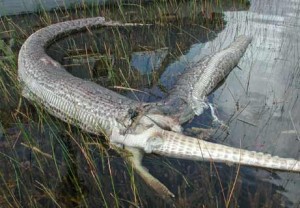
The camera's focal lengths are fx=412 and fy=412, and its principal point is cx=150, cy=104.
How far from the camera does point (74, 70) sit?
19.8ft

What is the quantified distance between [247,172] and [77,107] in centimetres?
195

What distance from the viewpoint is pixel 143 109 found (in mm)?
4156

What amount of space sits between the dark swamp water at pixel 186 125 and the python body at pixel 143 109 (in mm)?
124

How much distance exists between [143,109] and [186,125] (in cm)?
57

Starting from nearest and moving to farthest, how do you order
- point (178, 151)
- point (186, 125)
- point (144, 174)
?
point (144, 174) < point (178, 151) < point (186, 125)

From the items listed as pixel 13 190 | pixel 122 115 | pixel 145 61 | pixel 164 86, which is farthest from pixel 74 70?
pixel 13 190

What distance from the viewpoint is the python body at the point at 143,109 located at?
3.65 m

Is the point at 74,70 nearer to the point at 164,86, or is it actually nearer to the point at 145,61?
the point at 145,61

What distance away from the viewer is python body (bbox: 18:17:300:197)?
3651mm

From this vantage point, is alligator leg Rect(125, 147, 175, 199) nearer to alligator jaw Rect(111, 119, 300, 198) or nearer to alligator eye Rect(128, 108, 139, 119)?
alligator jaw Rect(111, 119, 300, 198)

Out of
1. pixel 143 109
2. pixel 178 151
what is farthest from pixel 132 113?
pixel 178 151

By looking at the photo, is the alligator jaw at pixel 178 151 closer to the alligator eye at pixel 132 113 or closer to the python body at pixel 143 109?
the python body at pixel 143 109

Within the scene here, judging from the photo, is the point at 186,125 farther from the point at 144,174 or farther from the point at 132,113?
the point at 144,174

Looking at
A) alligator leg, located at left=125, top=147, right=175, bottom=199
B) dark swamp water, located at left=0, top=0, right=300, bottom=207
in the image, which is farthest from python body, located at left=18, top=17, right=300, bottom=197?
dark swamp water, located at left=0, top=0, right=300, bottom=207
